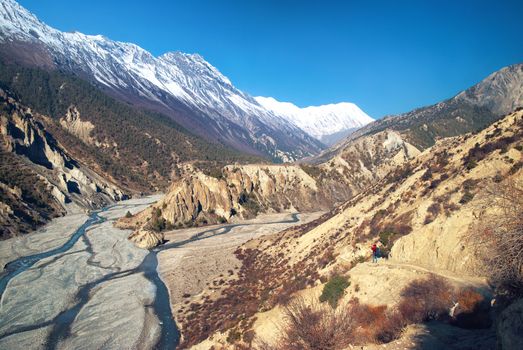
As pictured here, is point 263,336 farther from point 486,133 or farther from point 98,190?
point 98,190

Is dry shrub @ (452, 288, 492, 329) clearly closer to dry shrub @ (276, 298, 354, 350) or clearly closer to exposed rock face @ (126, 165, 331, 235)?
dry shrub @ (276, 298, 354, 350)

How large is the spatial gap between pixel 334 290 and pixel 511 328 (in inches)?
536

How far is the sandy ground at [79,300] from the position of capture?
33.7 m

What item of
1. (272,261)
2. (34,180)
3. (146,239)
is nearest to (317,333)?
(272,261)

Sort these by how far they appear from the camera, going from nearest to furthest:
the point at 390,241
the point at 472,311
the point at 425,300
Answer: the point at 472,311 → the point at 425,300 → the point at 390,241

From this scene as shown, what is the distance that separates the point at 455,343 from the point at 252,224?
83.5m

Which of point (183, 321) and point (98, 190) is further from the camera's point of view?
point (98, 190)

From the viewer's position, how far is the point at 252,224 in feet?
317

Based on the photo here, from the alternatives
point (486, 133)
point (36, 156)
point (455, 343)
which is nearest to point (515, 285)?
point (455, 343)

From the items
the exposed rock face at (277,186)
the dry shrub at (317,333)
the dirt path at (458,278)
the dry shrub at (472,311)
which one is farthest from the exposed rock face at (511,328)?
the exposed rock face at (277,186)

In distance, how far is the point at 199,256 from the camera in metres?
62.4

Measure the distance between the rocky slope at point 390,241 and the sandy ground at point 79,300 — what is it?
588 centimetres

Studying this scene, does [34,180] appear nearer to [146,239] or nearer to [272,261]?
[146,239]

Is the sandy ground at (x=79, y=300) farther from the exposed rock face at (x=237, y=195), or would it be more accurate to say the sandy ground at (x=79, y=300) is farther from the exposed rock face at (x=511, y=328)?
the exposed rock face at (x=511, y=328)
